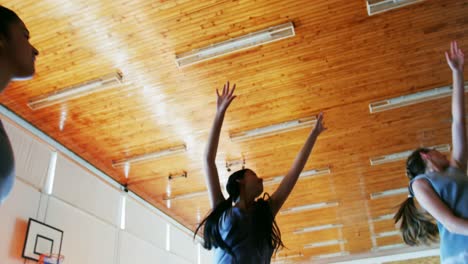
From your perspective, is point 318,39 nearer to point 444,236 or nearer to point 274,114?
point 274,114

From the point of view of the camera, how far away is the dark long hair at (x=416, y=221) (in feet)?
5.90

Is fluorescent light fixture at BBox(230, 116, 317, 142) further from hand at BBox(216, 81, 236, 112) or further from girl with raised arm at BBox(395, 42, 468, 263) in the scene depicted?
hand at BBox(216, 81, 236, 112)

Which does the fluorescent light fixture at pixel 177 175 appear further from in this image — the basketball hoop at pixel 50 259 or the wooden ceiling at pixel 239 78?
the basketball hoop at pixel 50 259

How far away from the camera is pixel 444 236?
5.19 feet

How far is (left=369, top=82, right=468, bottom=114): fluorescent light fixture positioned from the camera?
18.8 feet

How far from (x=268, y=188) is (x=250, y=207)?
6.79 m

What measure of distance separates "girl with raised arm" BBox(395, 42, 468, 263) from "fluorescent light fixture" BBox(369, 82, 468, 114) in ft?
13.0

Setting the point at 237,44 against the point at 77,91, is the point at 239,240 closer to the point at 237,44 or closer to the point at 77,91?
the point at 237,44

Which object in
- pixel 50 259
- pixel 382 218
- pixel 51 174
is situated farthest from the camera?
pixel 382 218

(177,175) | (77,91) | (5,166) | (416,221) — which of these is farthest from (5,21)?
(177,175)

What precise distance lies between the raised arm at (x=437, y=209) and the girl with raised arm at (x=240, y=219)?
0.47 meters

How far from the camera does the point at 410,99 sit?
5.86m

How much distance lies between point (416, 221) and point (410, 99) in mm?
4425

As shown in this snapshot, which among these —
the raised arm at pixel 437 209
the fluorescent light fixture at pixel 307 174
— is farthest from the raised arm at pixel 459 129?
the fluorescent light fixture at pixel 307 174
